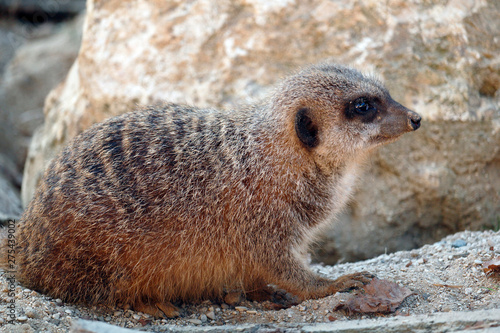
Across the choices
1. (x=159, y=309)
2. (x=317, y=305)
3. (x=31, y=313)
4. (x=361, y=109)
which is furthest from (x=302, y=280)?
(x=31, y=313)

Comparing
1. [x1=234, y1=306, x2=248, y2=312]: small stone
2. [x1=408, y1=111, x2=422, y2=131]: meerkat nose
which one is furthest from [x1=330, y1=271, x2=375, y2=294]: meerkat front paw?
[x1=408, y1=111, x2=422, y2=131]: meerkat nose

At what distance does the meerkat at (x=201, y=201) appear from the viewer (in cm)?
371

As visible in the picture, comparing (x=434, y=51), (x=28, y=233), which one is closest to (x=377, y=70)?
(x=434, y=51)

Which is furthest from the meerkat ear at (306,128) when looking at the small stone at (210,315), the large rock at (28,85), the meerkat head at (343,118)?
the large rock at (28,85)

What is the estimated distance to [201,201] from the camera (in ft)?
12.5

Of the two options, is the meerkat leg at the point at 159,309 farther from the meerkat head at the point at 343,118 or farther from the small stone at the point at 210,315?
the meerkat head at the point at 343,118

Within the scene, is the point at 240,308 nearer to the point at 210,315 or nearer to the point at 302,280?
the point at 210,315

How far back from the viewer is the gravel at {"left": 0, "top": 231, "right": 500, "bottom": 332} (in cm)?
337

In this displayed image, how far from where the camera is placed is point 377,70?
5.25 meters

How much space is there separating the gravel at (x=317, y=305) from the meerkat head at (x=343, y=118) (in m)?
1.01

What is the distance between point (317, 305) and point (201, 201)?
3.56ft

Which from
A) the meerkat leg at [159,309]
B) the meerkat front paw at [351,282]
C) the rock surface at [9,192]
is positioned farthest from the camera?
the rock surface at [9,192]

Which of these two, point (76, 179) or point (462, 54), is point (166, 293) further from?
point (462, 54)

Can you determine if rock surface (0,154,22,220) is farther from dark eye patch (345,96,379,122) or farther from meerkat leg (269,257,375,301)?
dark eye patch (345,96,379,122)
